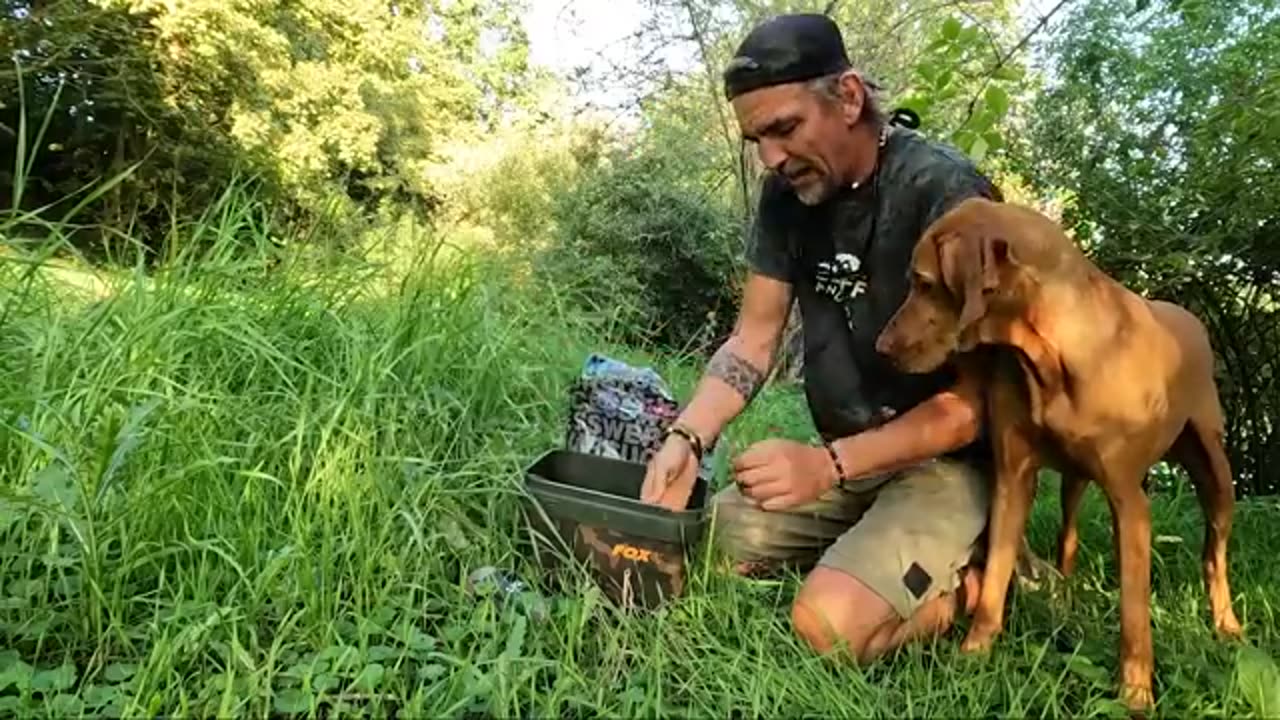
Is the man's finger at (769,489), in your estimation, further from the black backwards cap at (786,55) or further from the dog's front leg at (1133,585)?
the black backwards cap at (786,55)

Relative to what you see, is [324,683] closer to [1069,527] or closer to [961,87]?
[1069,527]

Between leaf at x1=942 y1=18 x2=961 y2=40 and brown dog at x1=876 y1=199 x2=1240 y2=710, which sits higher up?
leaf at x1=942 y1=18 x2=961 y2=40

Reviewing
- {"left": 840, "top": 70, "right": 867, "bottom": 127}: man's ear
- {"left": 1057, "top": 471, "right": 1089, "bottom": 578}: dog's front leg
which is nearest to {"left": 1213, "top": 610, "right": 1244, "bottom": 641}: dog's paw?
{"left": 1057, "top": 471, "right": 1089, "bottom": 578}: dog's front leg

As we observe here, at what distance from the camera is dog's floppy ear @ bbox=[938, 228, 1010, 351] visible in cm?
224

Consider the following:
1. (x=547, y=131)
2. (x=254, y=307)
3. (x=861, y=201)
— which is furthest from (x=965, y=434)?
(x=547, y=131)

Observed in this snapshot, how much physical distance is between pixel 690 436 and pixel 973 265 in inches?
31.8

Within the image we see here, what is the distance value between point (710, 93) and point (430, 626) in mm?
7738

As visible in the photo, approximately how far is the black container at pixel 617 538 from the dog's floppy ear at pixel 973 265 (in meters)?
0.76

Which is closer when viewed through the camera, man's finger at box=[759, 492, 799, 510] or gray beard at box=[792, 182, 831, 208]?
man's finger at box=[759, 492, 799, 510]

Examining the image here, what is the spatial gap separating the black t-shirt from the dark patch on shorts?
387 mm

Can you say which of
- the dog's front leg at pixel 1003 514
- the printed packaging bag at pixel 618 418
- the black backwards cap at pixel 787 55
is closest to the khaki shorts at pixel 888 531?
the dog's front leg at pixel 1003 514

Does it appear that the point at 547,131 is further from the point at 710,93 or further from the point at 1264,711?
the point at 1264,711

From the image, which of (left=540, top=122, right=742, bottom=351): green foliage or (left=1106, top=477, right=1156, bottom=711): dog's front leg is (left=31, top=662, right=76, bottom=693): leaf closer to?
(left=1106, top=477, right=1156, bottom=711): dog's front leg

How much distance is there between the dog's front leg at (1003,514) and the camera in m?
2.44
